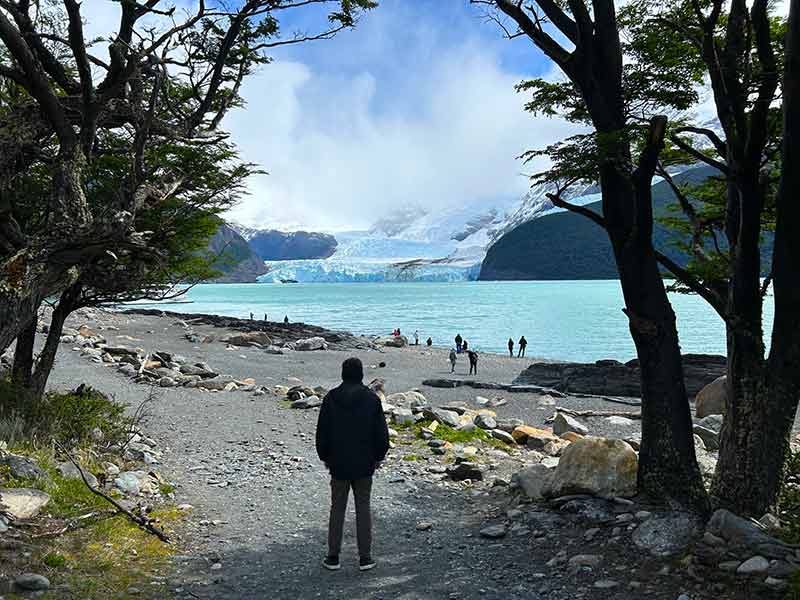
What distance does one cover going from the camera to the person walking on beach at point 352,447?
19.7 feet

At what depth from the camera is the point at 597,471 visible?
24.5ft

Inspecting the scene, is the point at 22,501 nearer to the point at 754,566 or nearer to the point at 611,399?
the point at 754,566

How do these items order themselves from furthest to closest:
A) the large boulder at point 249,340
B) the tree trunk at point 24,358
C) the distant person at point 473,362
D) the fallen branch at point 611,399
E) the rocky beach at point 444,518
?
1. the large boulder at point 249,340
2. the distant person at point 473,362
3. the fallen branch at point 611,399
4. the tree trunk at point 24,358
5. the rocky beach at point 444,518

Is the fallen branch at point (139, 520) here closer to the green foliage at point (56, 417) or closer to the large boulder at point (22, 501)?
the large boulder at point (22, 501)

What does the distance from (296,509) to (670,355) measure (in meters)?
5.00

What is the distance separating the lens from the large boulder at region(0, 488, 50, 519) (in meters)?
6.12

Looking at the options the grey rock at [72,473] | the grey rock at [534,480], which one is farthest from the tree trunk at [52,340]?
the grey rock at [534,480]

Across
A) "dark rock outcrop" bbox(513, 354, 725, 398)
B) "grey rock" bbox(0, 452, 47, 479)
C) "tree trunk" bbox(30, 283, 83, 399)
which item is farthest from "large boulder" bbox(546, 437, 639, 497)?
"dark rock outcrop" bbox(513, 354, 725, 398)

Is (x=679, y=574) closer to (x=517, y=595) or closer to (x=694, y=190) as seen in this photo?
(x=517, y=595)

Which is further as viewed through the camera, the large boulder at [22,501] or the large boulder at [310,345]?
the large boulder at [310,345]

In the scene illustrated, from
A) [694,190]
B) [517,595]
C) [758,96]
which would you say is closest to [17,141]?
[517,595]

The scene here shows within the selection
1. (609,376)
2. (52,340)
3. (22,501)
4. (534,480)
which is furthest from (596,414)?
(22,501)

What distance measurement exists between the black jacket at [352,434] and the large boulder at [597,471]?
2717 millimetres

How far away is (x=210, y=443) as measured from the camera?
1252 centimetres
